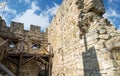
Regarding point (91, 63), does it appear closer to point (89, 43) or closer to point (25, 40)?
point (89, 43)

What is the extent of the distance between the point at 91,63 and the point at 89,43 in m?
0.64

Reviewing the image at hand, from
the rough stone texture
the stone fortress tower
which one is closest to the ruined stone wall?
the stone fortress tower

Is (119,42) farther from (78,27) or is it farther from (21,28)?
(21,28)

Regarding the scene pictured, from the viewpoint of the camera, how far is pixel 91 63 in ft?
13.1

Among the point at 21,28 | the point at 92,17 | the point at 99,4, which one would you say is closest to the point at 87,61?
the point at 92,17

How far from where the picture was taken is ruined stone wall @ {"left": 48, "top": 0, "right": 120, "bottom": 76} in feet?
11.7

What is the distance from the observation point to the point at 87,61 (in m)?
4.16

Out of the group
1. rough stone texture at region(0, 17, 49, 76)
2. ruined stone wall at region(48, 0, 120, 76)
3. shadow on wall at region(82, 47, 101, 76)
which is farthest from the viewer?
rough stone texture at region(0, 17, 49, 76)

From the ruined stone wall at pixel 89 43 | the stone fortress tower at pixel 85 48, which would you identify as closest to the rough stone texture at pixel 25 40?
the stone fortress tower at pixel 85 48

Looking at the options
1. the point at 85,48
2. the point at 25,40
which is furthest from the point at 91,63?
the point at 25,40

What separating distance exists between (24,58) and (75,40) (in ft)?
14.9

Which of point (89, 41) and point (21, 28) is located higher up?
point (21, 28)

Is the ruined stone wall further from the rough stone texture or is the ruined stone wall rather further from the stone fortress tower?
the rough stone texture

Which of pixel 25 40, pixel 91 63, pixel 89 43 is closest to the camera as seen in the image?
pixel 91 63
